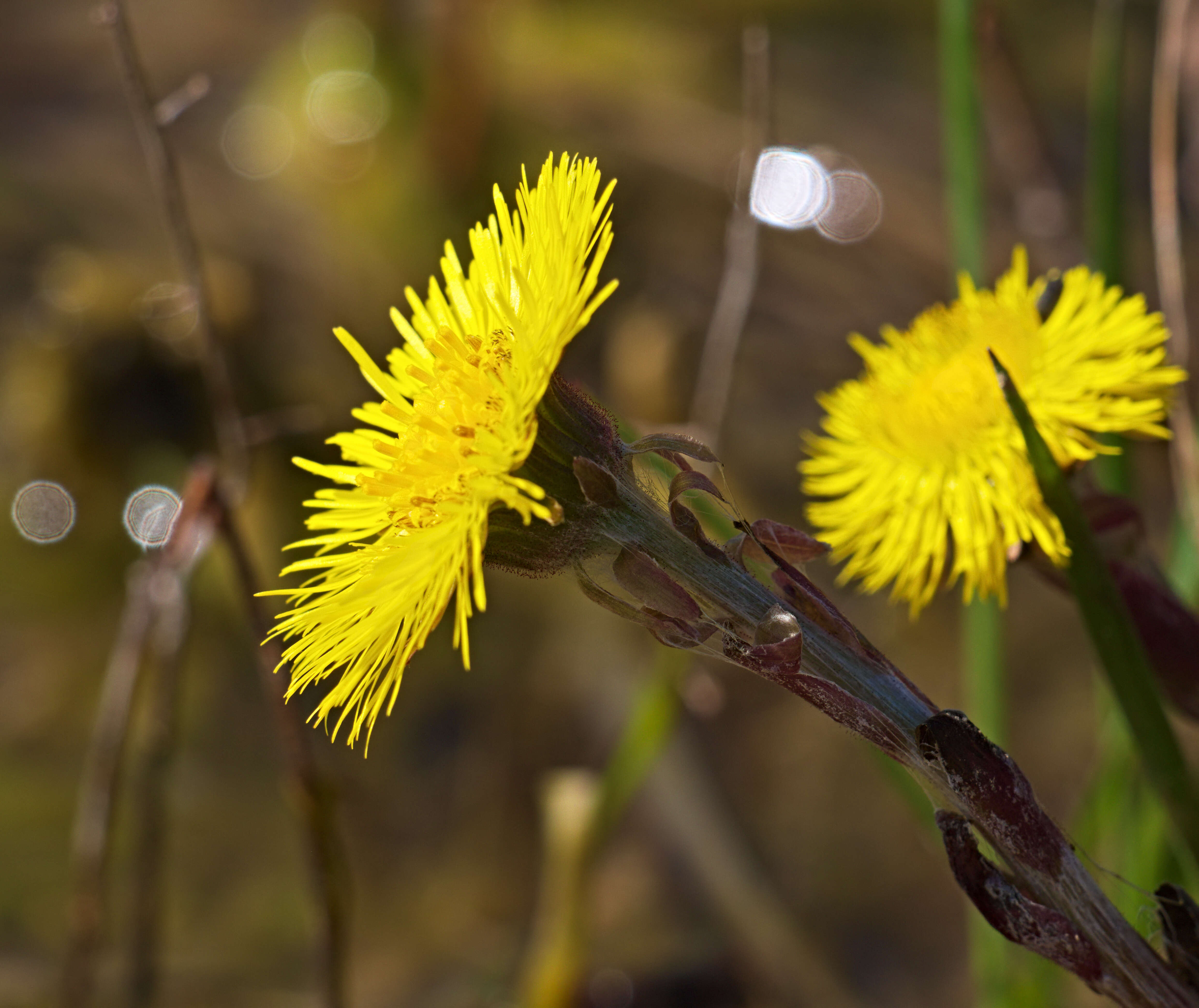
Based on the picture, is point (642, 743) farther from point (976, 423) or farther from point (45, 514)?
point (45, 514)

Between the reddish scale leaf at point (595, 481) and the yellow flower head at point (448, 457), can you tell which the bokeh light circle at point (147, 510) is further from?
the reddish scale leaf at point (595, 481)

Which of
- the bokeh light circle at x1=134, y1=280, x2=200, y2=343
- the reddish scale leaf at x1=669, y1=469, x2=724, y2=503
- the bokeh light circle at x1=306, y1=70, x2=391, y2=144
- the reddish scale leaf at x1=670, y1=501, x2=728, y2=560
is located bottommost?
the bokeh light circle at x1=134, y1=280, x2=200, y2=343

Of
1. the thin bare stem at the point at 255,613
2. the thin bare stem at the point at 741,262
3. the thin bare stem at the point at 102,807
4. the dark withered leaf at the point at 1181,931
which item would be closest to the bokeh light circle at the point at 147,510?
the thin bare stem at the point at 102,807

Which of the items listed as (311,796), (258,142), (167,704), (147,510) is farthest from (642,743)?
(258,142)

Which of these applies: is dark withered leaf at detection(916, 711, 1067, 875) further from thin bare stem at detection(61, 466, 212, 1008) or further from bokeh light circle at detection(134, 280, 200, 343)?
bokeh light circle at detection(134, 280, 200, 343)

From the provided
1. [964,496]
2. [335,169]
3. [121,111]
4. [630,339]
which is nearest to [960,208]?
[964,496]

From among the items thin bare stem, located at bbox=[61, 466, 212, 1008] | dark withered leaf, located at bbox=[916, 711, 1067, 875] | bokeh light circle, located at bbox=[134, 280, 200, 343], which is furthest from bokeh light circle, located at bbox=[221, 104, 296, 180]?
dark withered leaf, located at bbox=[916, 711, 1067, 875]
